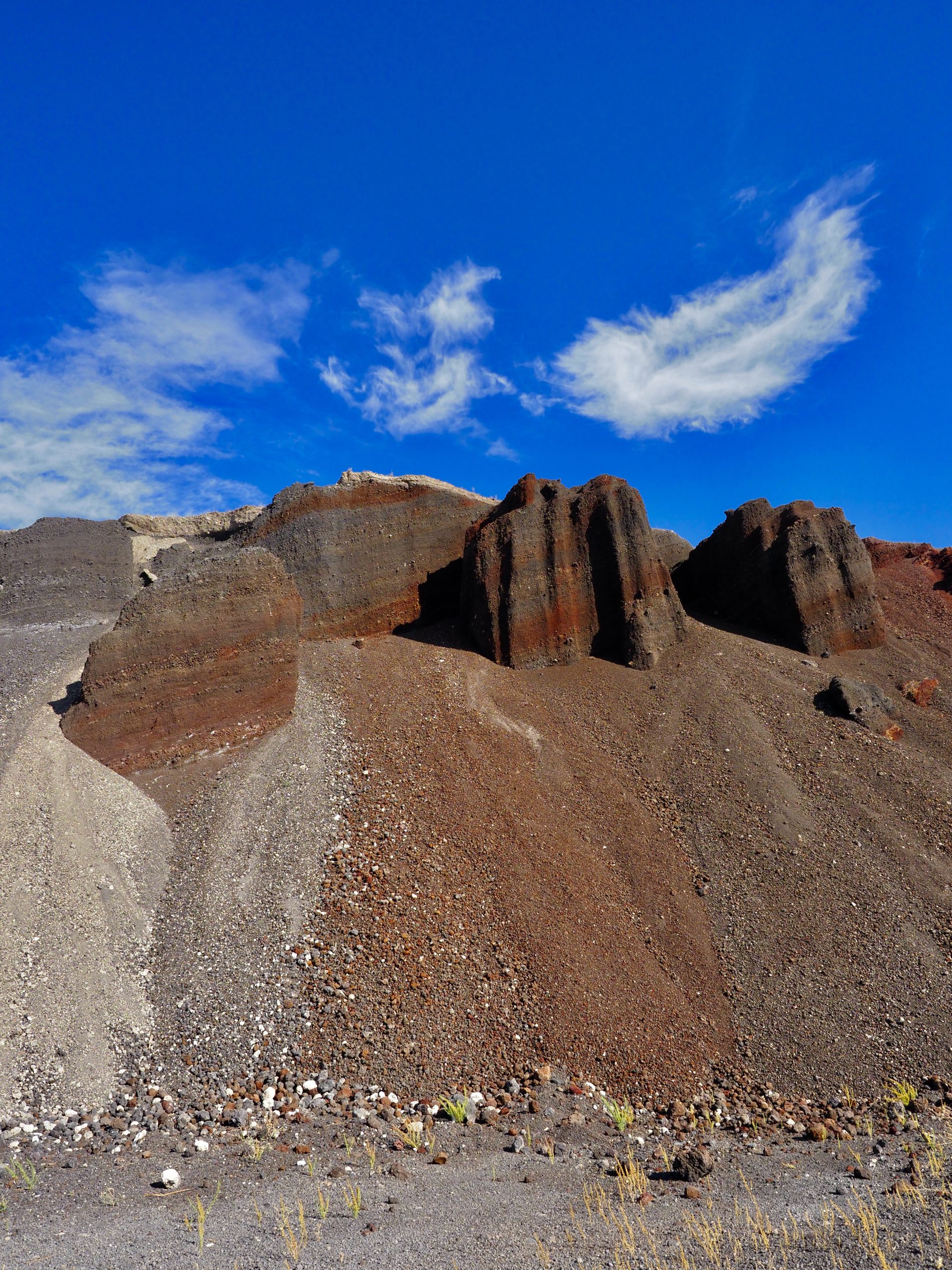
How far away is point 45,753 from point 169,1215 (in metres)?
8.82

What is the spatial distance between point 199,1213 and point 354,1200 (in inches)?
54.8

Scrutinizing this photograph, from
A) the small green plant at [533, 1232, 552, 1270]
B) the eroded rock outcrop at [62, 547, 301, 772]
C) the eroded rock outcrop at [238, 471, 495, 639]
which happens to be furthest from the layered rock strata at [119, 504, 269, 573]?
the small green plant at [533, 1232, 552, 1270]

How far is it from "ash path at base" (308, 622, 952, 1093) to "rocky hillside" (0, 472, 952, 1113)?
0.05 m

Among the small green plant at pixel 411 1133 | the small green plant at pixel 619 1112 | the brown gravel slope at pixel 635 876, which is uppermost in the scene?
the brown gravel slope at pixel 635 876

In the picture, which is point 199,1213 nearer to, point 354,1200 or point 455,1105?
point 354,1200

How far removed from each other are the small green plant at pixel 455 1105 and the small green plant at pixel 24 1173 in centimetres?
430

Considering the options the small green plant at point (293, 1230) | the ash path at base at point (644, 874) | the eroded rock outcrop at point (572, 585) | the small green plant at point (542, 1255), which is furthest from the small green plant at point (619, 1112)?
the eroded rock outcrop at point (572, 585)

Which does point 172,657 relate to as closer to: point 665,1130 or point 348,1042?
point 348,1042

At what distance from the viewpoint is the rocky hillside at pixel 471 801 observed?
9.50 m

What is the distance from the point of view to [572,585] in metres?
18.2

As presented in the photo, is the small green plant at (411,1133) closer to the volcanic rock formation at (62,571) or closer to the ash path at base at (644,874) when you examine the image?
the ash path at base at (644,874)

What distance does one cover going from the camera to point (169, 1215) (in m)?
6.34

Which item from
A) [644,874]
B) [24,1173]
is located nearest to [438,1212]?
[24,1173]

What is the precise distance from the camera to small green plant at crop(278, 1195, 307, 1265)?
18.9ft
